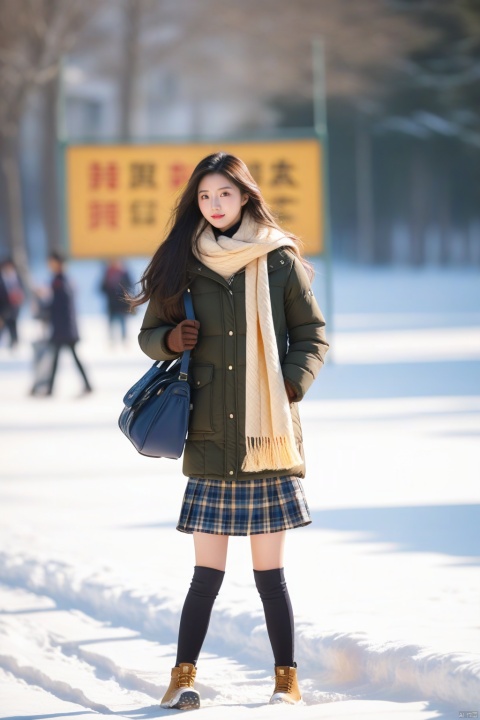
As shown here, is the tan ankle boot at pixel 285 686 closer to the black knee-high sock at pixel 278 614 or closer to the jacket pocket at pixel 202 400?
the black knee-high sock at pixel 278 614

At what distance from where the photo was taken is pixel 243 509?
4.08 m

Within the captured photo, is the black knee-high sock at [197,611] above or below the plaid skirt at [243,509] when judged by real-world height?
below

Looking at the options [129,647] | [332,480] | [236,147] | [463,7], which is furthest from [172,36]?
[129,647]

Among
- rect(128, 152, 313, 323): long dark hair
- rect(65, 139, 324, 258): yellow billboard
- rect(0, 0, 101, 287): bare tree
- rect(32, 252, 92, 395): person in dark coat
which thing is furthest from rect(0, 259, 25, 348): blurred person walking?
rect(128, 152, 313, 323): long dark hair

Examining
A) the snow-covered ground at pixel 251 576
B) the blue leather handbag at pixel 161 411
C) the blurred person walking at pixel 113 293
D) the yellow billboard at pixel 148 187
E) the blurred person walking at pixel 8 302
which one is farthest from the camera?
the blurred person walking at pixel 113 293

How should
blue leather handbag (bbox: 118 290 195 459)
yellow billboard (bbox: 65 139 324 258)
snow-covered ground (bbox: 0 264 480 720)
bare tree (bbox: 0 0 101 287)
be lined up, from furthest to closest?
Result: bare tree (bbox: 0 0 101 287)
yellow billboard (bbox: 65 139 324 258)
snow-covered ground (bbox: 0 264 480 720)
blue leather handbag (bbox: 118 290 195 459)

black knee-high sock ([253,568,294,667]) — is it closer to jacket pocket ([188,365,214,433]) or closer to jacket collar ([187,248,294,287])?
jacket pocket ([188,365,214,433])

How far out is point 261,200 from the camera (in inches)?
168

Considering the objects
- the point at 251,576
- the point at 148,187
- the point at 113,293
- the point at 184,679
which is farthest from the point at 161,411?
the point at 113,293

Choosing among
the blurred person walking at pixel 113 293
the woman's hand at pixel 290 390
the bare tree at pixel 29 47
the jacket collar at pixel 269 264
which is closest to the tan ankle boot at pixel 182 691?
the woman's hand at pixel 290 390

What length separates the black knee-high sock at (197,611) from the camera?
13.6 feet

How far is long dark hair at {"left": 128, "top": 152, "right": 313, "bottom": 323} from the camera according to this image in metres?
4.13

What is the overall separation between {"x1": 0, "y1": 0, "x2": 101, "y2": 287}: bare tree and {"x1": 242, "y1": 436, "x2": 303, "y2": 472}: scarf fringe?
2654 cm

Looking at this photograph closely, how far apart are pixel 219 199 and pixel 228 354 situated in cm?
46
